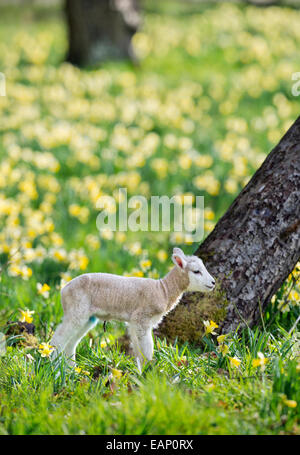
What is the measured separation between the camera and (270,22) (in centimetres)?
1688

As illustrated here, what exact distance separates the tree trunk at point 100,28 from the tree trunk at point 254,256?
10988mm

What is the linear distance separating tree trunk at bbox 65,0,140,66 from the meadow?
534mm

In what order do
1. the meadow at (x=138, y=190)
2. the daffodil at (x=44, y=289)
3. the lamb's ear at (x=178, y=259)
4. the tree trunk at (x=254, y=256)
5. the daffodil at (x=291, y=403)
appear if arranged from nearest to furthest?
the daffodil at (x=291, y=403) < the meadow at (x=138, y=190) < the lamb's ear at (x=178, y=259) < the tree trunk at (x=254, y=256) < the daffodil at (x=44, y=289)

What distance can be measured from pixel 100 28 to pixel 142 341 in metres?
11.9

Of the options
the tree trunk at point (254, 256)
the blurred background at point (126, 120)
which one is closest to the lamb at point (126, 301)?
the tree trunk at point (254, 256)

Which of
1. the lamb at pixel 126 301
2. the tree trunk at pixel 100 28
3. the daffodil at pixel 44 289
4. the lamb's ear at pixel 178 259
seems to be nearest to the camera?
the lamb's ear at pixel 178 259

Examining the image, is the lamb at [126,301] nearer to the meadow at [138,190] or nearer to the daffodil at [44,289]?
the meadow at [138,190]

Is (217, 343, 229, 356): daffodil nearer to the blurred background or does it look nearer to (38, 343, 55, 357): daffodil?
(38, 343, 55, 357): daffodil

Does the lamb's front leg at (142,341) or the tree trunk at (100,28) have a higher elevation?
the tree trunk at (100,28)

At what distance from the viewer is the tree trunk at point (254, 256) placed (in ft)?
11.8

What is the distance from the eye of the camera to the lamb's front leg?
3.10 meters

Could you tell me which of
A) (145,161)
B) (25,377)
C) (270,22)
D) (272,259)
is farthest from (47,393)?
(270,22)

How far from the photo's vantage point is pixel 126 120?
32.7 feet
